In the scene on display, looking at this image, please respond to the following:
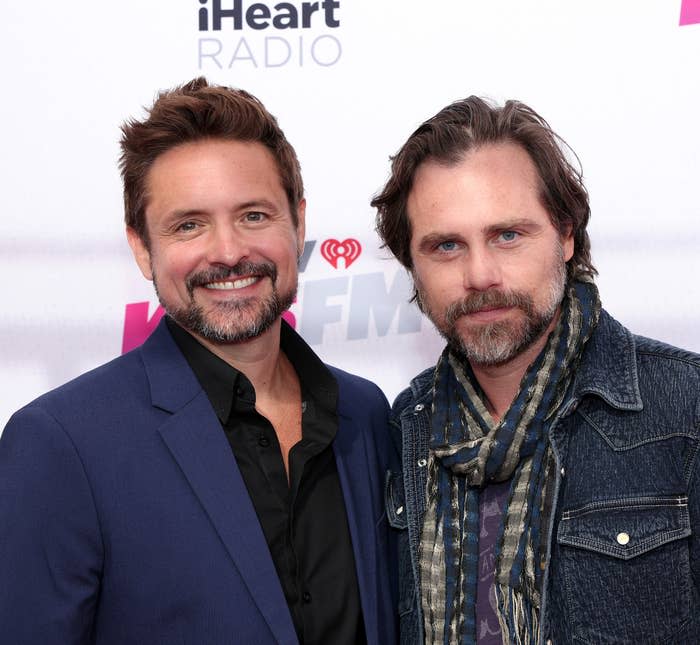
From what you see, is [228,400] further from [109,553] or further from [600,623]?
[600,623]

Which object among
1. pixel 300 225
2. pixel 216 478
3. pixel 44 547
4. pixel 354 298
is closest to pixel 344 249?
pixel 354 298

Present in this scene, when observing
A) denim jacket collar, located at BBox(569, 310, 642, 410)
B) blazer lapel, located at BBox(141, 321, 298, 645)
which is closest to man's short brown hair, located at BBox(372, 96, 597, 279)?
denim jacket collar, located at BBox(569, 310, 642, 410)

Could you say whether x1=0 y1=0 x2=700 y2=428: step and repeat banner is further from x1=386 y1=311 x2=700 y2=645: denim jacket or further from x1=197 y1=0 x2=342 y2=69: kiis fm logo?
x1=386 y1=311 x2=700 y2=645: denim jacket

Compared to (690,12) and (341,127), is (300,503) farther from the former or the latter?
(690,12)

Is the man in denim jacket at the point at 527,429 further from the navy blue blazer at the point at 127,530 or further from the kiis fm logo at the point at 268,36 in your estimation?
the kiis fm logo at the point at 268,36

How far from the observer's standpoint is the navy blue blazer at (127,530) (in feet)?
5.66

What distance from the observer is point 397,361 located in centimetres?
292

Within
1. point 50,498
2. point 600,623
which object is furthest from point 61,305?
point 600,623

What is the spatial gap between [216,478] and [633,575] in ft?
2.80

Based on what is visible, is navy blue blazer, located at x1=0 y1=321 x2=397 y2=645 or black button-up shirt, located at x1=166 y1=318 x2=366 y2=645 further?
black button-up shirt, located at x1=166 y1=318 x2=366 y2=645

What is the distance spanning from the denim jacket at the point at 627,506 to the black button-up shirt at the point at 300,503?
0.21 m

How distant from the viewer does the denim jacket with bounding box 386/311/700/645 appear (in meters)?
1.82

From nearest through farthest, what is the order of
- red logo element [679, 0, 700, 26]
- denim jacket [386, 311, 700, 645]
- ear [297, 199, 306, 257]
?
denim jacket [386, 311, 700, 645], ear [297, 199, 306, 257], red logo element [679, 0, 700, 26]

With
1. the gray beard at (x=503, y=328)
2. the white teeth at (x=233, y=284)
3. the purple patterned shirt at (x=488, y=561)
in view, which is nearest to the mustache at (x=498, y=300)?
the gray beard at (x=503, y=328)
